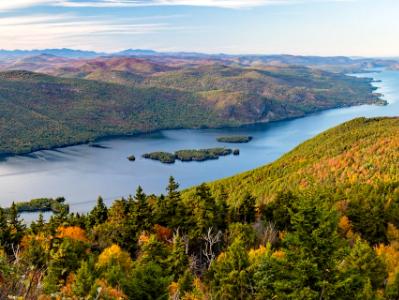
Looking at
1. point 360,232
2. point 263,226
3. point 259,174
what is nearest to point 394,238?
→ point 360,232

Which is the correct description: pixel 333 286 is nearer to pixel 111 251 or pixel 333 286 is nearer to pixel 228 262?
pixel 228 262

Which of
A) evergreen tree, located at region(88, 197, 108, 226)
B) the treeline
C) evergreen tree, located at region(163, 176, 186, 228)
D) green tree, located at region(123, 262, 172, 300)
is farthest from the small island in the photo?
green tree, located at region(123, 262, 172, 300)

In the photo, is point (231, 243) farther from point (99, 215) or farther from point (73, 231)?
point (99, 215)

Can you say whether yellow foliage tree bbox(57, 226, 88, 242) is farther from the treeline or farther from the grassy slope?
the grassy slope

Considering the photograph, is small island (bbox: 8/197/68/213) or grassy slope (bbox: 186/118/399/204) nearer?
grassy slope (bbox: 186/118/399/204)

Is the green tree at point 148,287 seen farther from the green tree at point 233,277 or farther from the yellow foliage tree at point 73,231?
the yellow foliage tree at point 73,231

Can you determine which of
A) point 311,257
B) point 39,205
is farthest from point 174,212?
point 39,205
